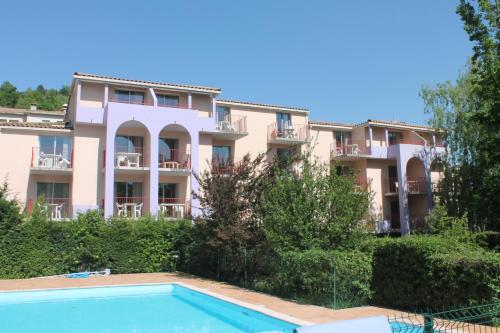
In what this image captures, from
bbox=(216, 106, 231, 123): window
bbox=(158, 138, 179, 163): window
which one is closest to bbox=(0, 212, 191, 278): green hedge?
bbox=(158, 138, 179, 163): window

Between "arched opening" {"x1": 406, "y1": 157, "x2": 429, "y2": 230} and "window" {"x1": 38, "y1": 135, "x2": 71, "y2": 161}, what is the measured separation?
2435cm

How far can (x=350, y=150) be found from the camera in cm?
3525

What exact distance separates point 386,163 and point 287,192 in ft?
80.1

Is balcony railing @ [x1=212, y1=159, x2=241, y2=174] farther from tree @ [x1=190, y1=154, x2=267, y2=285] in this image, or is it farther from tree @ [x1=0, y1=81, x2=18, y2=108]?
tree @ [x1=0, y1=81, x2=18, y2=108]

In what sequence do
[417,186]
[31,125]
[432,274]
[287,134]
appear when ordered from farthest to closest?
[417,186] < [287,134] < [31,125] < [432,274]

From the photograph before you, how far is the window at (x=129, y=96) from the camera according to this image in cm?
2788

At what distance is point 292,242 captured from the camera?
14.1 meters

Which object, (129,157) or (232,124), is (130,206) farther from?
(232,124)

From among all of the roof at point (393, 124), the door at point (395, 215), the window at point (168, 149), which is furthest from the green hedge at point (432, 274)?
the door at point (395, 215)

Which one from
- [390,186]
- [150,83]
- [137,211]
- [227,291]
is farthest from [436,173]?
[227,291]

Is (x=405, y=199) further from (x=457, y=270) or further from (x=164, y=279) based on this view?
(x=457, y=270)

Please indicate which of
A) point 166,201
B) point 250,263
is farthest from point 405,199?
point 250,263

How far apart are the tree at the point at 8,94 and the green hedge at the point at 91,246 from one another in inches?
2529

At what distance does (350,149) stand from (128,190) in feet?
56.0
